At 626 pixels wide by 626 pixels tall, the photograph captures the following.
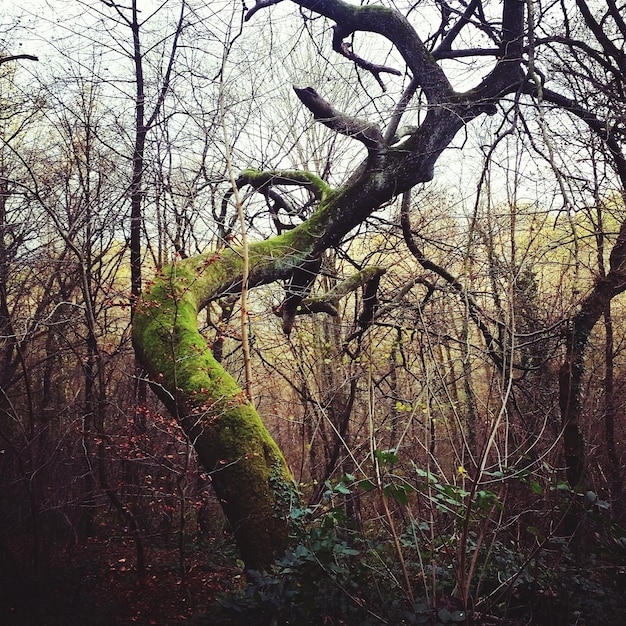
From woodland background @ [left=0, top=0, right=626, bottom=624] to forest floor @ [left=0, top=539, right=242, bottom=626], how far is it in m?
0.03

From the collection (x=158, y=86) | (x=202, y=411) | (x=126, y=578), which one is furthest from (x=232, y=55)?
(x=126, y=578)

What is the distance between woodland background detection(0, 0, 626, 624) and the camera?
7.35 feet

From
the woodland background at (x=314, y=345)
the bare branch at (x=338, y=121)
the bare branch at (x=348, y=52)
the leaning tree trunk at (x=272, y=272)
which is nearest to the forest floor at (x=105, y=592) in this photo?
the woodland background at (x=314, y=345)

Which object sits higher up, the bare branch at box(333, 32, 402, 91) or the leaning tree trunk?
the bare branch at box(333, 32, 402, 91)

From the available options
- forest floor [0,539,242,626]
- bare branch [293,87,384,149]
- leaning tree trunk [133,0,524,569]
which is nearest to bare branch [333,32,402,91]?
leaning tree trunk [133,0,524,569]

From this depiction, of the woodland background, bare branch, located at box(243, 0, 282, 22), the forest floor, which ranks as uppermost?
bare branch, located at box(243, 0, 282, 22)

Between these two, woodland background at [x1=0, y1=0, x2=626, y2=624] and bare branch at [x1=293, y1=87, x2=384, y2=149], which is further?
bare branch at [x1=293, y1=87, x2=384, y2=149]

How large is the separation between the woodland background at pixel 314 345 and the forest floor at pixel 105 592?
3cm

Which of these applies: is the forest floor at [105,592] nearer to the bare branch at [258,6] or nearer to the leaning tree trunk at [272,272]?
the leaning tree trunk at [272,272]

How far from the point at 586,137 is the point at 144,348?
424cm

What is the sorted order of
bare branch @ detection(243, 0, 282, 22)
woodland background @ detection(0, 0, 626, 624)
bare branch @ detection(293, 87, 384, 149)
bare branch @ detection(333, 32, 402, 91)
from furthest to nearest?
bare branch @ detection(333, 32, 402, 91) < bare branch @ detection(243, 0, 282, 22) < bare branch @ detection(293, 87, 384, 149) < woodland background @ detection(0, 0, 626, 624)

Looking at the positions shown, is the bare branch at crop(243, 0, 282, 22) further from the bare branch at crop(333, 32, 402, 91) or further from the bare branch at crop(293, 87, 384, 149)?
the bare branch at crop(293, 87, 384, 149)

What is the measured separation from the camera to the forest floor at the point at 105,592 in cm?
427

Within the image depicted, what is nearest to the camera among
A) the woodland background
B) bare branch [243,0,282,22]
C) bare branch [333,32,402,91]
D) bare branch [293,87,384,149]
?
the woodland background
